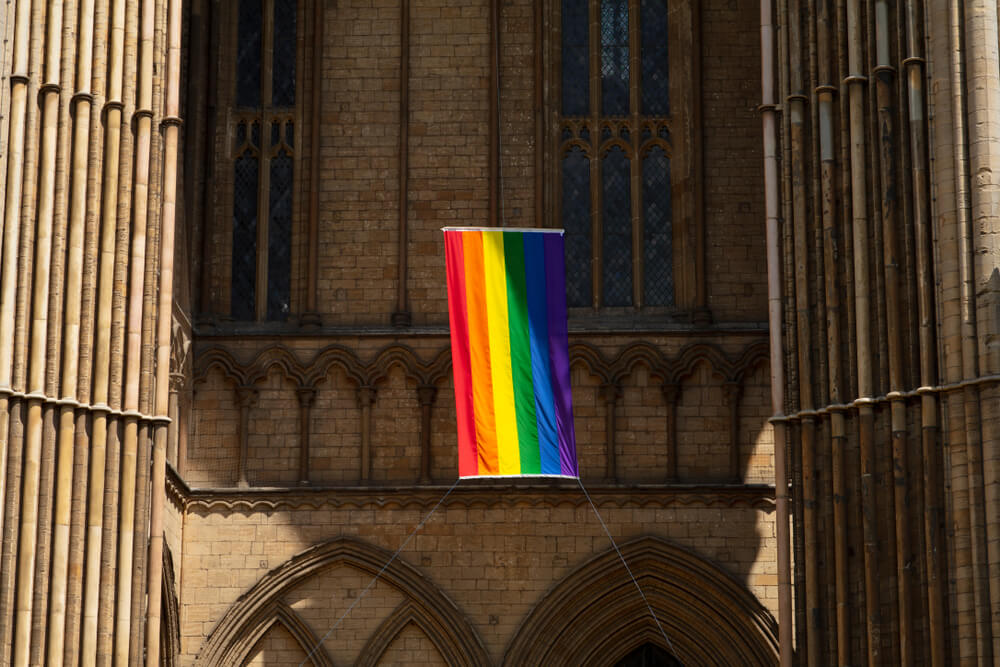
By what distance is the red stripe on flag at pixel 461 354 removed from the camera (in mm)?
18234

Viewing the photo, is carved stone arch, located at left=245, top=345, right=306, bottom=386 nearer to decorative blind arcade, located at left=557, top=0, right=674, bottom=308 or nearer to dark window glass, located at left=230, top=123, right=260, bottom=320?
dark window glass, located at left=230, top=123, right=260, bottom=320

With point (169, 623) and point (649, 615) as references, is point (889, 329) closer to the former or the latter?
point (649, 615)

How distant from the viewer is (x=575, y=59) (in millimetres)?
21719

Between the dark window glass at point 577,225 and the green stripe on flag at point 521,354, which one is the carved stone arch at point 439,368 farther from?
the green stripe on flag at point 521,354

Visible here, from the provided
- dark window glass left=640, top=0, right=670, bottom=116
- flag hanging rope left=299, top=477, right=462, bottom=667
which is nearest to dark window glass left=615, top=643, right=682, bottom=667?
flag hanging rope left=299, top=477, right=462, bottom=667

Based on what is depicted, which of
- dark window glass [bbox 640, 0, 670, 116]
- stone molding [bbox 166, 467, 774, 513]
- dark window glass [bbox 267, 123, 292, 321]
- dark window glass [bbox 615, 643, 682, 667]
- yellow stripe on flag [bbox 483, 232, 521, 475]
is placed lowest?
dark window glass [bbox 615, 643, 682, 667]

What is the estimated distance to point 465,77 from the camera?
2145 cm

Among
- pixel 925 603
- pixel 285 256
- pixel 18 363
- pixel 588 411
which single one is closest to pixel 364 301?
pixel 285 256

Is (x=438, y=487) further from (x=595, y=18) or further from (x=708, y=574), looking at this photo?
(x=595, y=18)

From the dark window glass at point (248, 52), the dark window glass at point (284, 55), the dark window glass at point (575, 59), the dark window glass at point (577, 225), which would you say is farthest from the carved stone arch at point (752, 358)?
the dark window glass at point (248, 52)

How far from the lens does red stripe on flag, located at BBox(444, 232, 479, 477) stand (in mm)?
18234

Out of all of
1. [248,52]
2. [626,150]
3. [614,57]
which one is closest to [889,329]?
[626,150]

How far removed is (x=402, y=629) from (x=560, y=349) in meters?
3.52

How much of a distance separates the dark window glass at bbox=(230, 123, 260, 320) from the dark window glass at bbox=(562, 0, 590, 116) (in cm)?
344
